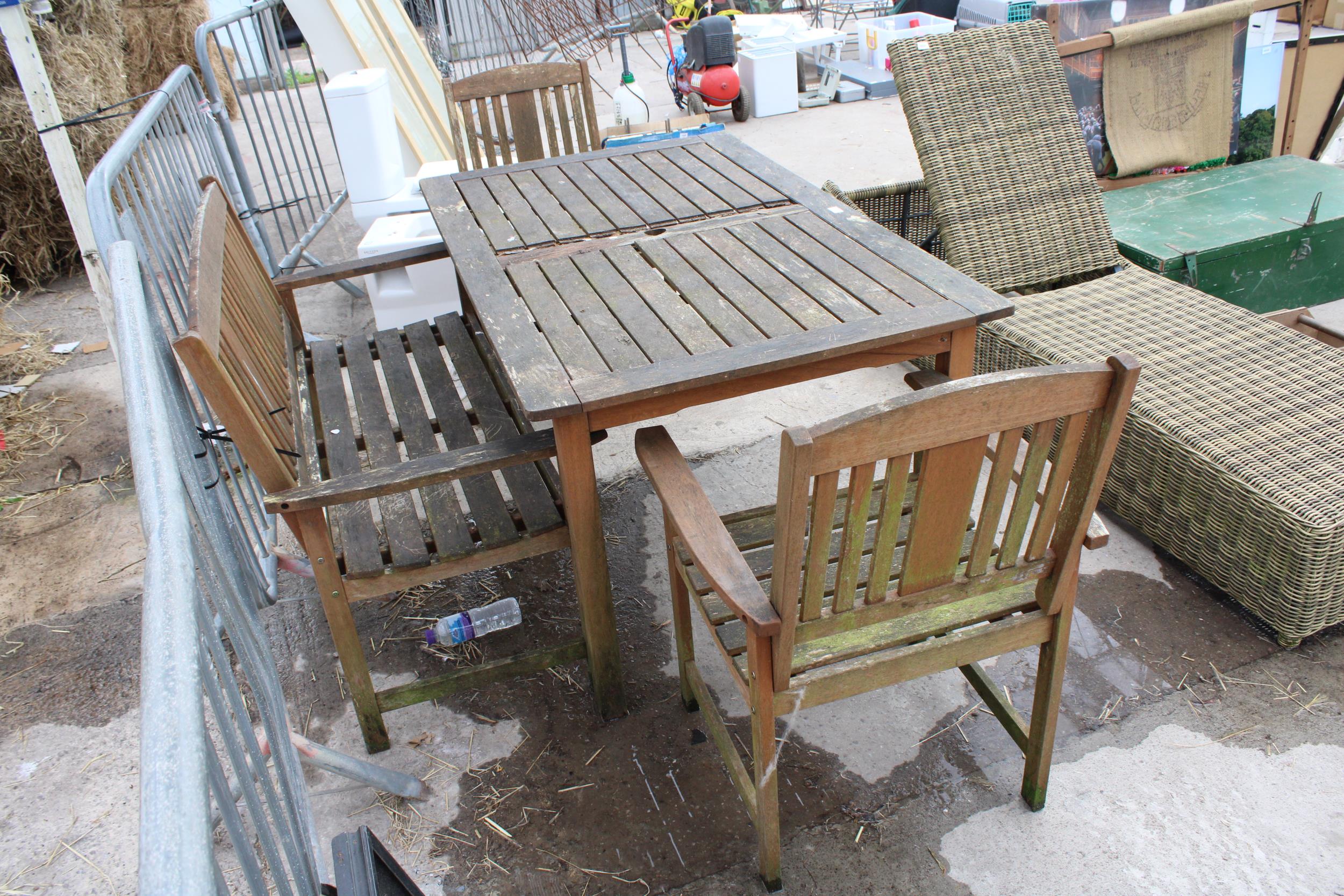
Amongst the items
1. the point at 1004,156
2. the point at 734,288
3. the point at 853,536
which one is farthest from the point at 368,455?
the point at 1004,156

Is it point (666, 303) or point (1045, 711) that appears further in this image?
point (666, 303)

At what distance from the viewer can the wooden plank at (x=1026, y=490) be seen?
57.5 inches

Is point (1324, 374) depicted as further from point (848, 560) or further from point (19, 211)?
point (19, 211)

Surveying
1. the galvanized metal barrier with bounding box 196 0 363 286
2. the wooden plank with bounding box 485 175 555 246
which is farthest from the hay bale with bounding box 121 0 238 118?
the wooden plank with bounding box 485 175 555 246

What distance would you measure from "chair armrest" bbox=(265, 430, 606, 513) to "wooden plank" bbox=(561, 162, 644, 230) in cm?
95

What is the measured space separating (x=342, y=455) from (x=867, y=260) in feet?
4.78

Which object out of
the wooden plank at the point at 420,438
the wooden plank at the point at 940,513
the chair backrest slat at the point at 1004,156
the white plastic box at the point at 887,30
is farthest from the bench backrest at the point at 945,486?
the white plastic box at the point at 887,30

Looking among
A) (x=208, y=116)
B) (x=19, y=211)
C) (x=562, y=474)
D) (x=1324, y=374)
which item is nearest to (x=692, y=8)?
(x=19, y=211)

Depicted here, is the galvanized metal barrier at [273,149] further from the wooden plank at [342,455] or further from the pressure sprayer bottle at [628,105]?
the pressure sprayer bottle at [628,105]

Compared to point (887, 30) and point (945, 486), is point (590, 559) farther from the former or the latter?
point (887, 30)

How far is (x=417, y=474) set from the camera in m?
1.94

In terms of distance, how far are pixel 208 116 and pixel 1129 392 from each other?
11.3ft

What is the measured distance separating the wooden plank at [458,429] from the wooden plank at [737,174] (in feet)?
3.45

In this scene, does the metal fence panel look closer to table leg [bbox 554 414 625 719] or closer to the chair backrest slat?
table leg [bbox 554 414 625 719]
